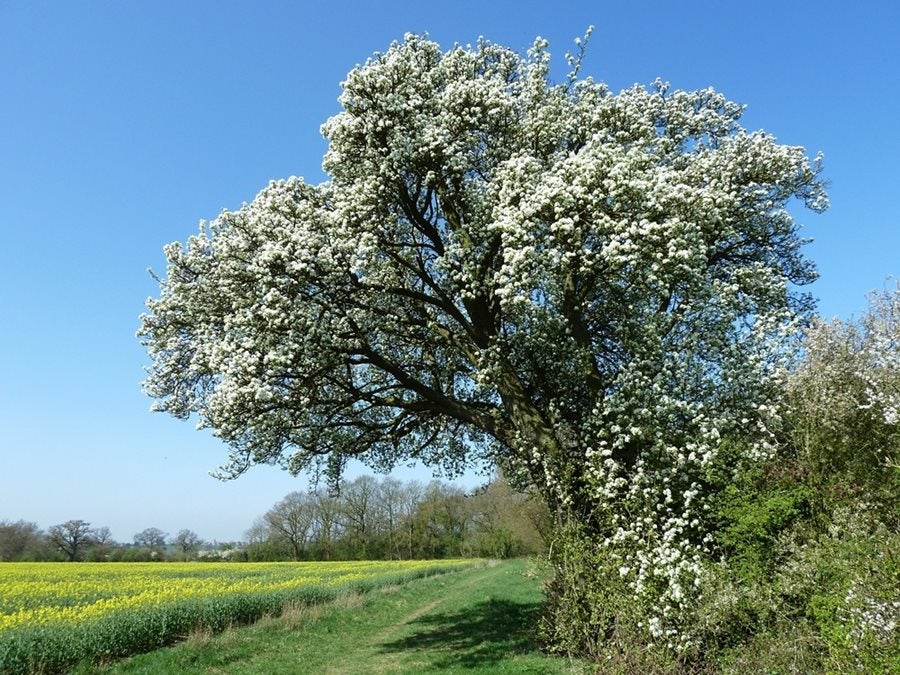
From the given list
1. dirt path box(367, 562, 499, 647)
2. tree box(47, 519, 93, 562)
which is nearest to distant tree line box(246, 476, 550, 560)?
tree box(47, 519, 93, 562)

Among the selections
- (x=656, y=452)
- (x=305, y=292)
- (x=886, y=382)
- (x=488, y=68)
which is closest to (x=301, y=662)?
(x=305, y=292)

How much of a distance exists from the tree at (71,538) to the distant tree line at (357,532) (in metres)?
0.12

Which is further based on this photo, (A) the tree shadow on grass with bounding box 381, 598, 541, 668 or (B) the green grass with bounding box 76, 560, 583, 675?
(A) the tree shadow on grass with bounding box 381, 598, 541, 668

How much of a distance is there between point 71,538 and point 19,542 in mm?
7612

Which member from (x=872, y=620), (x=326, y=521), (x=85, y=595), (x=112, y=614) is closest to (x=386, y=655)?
(x=112, y=614)

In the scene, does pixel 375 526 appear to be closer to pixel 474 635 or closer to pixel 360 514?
pixel 360 514

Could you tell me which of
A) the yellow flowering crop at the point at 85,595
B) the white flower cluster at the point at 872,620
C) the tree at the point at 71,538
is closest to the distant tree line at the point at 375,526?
the tree at the point at 71,538

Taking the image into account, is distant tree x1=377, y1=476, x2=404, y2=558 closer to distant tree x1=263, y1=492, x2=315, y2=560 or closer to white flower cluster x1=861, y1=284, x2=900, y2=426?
distant tree x1=263, y1=492, x2=315, y2=560

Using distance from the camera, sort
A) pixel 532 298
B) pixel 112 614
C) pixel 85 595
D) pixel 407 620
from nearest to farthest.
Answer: pixel 532 298 → pixel 112 614 → pixel 407 620 → pixel 85 595

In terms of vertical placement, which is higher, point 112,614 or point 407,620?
point 112,614

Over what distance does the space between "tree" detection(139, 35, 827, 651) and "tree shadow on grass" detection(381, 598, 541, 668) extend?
203cm

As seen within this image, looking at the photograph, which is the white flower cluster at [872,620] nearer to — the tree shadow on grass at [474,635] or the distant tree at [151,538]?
the tree shadow on grass at [474,635]

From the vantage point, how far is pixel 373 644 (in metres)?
18.4

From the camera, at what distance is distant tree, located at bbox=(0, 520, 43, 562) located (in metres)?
70.7
